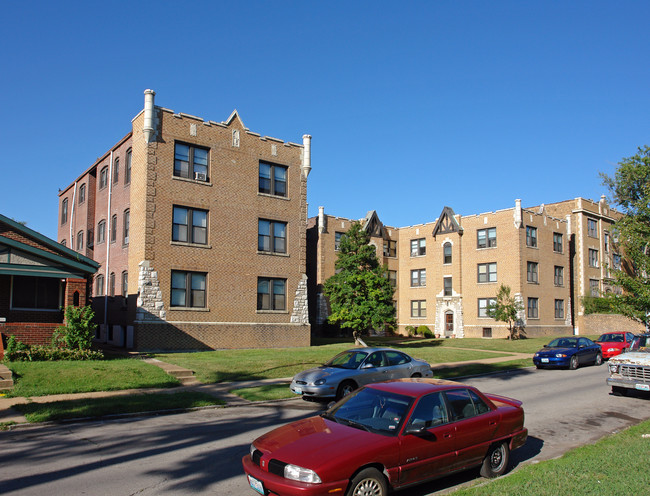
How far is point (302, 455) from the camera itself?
20.1 feet

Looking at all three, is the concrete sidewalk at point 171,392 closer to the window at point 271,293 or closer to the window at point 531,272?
the window at point 271,293

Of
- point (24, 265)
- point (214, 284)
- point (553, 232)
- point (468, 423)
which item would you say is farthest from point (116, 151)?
point (553, 232)

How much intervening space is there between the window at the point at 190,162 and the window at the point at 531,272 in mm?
29107

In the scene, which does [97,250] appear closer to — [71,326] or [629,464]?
[71,326]

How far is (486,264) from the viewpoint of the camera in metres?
46.2

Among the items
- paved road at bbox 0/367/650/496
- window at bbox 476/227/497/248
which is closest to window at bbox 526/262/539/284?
window at bbox 476/227/497/248

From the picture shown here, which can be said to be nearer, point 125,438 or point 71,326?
point 125,438

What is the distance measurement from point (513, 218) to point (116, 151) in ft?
101

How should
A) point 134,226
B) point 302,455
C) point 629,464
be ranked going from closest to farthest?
point 302,455, point 629,464, point 134,226

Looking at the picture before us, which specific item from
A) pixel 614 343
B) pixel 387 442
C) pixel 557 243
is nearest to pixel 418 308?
pixel 557 243

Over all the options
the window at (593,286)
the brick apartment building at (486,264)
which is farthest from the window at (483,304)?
the window at (593,286)

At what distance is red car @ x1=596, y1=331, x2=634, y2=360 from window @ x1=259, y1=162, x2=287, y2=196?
19.0 m

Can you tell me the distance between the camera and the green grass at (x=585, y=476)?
21.1ft

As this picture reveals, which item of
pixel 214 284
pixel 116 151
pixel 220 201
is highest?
pixel 116 151
